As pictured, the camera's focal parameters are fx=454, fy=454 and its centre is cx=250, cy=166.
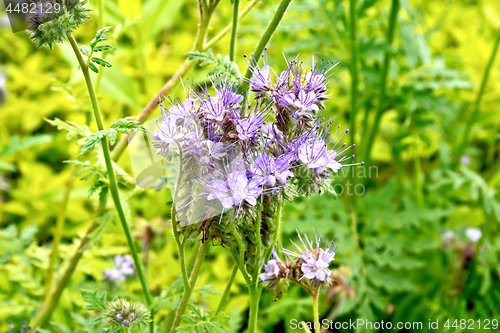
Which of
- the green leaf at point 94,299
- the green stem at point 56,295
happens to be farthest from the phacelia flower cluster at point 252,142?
the green stem at point 56,295

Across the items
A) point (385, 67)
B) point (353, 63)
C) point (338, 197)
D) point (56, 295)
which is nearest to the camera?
point (56, 295)

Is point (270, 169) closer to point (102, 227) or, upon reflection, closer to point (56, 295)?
point (102, 227)

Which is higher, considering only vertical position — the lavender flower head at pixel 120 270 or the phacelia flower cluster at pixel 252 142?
the phacelia flower cluster at pixel 252 142

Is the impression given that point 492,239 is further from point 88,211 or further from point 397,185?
point 88,211

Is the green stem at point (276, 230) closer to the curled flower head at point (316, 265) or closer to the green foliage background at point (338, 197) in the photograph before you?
the curled flower head at point (316, 265)

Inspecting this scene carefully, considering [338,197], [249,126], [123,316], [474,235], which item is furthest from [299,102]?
[474,235]

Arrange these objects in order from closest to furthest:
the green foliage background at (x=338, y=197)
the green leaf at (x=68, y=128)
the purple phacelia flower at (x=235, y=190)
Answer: the purple phacelia flower at (x=235, y=190) → the green leaf at (x=68, y=128) → the green foliage background at (x=338, y=197)
